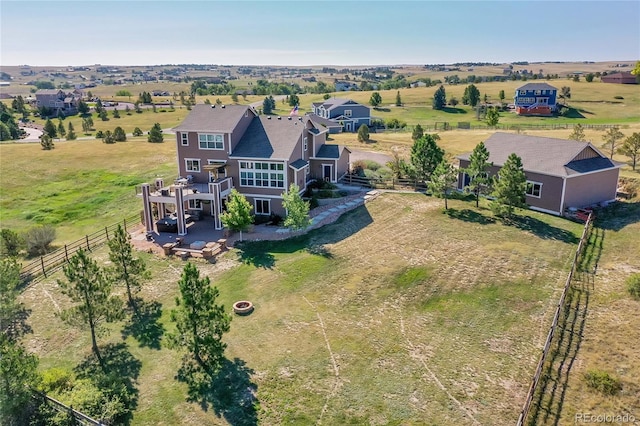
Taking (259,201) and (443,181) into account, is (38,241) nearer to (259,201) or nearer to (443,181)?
(259,201)

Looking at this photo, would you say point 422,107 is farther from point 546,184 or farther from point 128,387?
point 128,387

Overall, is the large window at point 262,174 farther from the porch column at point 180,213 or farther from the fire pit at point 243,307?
the fire pit at point 243,307

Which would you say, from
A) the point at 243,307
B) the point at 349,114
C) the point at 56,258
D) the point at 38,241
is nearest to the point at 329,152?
the point at 243,307

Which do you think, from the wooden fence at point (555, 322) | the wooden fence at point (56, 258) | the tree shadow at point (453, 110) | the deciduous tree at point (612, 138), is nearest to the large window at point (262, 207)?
the wooden fence at point (56, 258)

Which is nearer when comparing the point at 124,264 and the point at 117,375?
the point at 117,375

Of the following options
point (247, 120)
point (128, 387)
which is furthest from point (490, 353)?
point (247, 120)

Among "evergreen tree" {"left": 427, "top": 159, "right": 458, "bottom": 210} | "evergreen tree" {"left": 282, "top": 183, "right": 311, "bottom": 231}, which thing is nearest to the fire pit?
"evergreen tree" {"left": 282, "top": 183, "right": 311, "bottom": 231}
